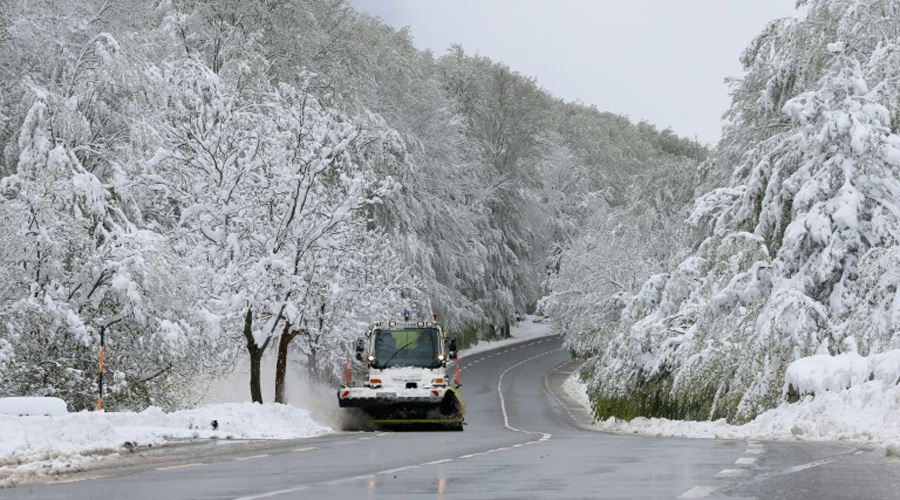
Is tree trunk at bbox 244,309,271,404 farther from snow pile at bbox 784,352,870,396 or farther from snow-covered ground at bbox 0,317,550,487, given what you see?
snow pile at bbox 784,352,870,396

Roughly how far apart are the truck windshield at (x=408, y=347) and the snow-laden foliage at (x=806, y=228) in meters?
5.91

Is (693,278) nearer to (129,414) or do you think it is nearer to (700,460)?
(129,414)

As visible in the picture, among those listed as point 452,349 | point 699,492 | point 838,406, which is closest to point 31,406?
point 699,492

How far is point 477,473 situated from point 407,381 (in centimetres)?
1875

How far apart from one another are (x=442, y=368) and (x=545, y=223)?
63268 mm

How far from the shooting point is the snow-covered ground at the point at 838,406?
1848 cm

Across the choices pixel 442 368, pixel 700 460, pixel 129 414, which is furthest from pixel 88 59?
pixel 700 460

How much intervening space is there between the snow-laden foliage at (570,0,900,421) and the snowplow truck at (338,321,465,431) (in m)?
5.45

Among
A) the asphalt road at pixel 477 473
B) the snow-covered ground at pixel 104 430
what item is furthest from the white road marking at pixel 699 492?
the snow-covered ground at pixel 104 430

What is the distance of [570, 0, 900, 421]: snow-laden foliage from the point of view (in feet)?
85.0

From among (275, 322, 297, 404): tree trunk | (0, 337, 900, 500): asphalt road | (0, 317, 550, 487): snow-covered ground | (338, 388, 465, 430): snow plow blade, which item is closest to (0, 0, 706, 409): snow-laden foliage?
(275, 322, 297, 404): tree trunk

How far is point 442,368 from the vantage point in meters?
30.7

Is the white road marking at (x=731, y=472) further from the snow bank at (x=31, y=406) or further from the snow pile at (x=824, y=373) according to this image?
the snow pile at (x=824, y=373)

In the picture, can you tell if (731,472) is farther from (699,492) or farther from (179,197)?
(179,197)
